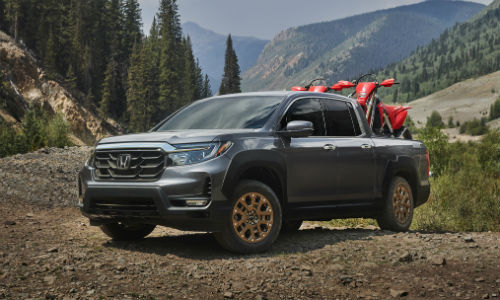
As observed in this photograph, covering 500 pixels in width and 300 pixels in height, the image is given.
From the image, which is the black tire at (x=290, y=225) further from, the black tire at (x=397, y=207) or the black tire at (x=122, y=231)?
the black tire at (x=122, y=231)

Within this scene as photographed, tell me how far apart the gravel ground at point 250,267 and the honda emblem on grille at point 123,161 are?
1.01 m

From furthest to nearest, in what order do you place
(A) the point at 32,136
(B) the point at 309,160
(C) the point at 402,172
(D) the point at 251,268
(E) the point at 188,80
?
(E) the point at 188,80 → (A) the point at 32,136 → (C) the point at 402,172 → (B) the point at 309,160 → (D) the point at 251,268

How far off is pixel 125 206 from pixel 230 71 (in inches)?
4041

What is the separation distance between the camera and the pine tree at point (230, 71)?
107 metres

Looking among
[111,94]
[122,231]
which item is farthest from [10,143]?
[111,94]

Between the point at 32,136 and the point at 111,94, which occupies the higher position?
the point at 111,94

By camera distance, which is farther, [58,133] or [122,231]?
[58,133]

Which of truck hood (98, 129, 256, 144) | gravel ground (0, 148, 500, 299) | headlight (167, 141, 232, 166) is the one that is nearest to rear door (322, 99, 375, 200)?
gravel ground (0, 148, 500, 299)

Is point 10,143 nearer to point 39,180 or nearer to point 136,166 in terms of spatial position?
point 39,180

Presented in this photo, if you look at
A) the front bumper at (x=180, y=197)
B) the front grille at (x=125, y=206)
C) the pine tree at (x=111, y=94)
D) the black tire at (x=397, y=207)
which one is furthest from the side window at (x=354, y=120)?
the pine tree at (x=111, y=94)

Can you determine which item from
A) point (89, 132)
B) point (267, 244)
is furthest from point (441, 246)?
point (89, 132)

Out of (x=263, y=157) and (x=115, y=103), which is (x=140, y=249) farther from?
(x=115, y=103)

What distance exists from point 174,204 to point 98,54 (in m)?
81.5

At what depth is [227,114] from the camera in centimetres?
770
